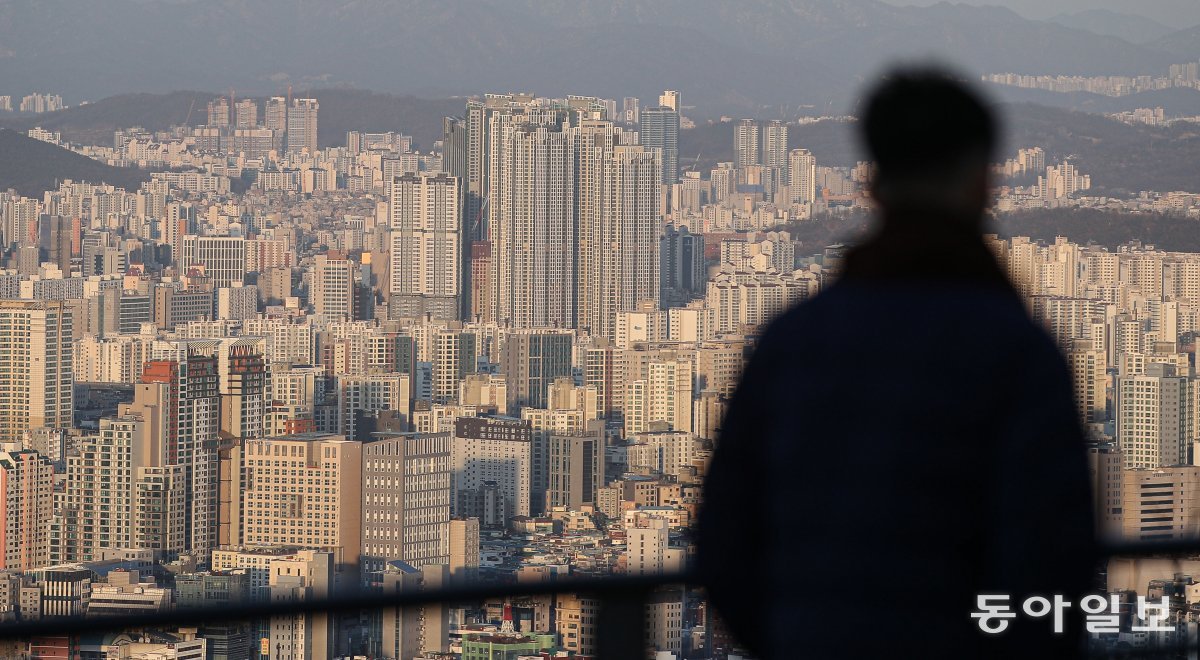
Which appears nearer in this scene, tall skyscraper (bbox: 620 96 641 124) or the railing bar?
the railing bar

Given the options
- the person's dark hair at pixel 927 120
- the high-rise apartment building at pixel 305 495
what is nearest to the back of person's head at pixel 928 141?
the person's dark hair at pixel 927 120

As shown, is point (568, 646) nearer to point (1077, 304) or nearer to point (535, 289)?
point (1077, 304)

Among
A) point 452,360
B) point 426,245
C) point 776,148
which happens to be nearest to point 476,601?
point 452,360

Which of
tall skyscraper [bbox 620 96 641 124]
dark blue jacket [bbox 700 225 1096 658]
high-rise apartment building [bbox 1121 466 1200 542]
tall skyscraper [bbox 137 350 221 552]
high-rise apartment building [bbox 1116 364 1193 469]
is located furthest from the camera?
tall skyscraper [bbox 620 96 641 124]

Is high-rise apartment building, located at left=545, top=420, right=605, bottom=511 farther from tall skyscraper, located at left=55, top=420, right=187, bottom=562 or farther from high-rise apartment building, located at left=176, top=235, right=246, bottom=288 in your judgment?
high-rise apartment building, located at left=176, top=235, right=246, bottom=288

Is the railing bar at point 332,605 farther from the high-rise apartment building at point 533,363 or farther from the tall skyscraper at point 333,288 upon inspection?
the tall skyscraper at point 333,288

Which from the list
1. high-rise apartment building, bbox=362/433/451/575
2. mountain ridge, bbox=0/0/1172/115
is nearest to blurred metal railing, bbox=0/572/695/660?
high-rise apartment building, bbox=362/433/451/575
